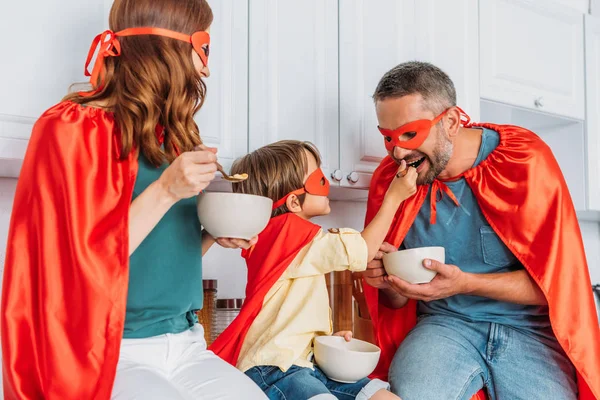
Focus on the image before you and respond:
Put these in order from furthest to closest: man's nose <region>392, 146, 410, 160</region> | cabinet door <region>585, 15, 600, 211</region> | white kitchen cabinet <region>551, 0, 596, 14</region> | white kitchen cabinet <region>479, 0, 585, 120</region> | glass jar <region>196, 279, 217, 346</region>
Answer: white kitchen cabinet <region>551, 0, 596, 14</region> < cabinet door <region>585, 15, 600, 211</region> < white kitchen cabinet <region>479, 0, 585, 120</region> < glass jar <region>196, 279, 217, 346</region> < man's nose <region>392, 146, 410, 160</region>

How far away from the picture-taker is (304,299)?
140 cm

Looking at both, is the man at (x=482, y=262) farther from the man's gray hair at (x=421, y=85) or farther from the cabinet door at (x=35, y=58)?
the cabinet door at (x=35, y=58)

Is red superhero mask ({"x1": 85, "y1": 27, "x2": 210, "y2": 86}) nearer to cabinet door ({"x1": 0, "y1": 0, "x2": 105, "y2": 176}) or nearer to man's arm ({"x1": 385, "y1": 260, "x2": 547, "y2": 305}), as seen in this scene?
cabinet door ({"x1": 0, "y1": 0, "x2": 105, "y2": 176})

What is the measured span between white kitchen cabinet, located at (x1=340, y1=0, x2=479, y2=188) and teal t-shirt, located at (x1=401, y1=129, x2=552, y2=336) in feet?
0.88

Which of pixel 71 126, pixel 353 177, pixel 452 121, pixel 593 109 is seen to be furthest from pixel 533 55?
pixel 71 126

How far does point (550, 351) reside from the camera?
153 centimetres

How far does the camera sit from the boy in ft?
4.31

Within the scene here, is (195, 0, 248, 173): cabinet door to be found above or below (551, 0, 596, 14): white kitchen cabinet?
below

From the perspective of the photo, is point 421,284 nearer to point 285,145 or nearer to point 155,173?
point 285,145

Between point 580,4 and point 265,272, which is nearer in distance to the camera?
point 265,272

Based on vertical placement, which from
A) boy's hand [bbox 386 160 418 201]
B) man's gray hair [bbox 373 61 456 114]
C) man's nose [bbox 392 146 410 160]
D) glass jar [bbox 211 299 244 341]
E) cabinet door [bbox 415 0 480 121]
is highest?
cabinet door [bbox 415 0 480 121]

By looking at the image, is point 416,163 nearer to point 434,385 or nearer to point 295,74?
point 295,74

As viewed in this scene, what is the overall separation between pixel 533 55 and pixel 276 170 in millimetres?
1371

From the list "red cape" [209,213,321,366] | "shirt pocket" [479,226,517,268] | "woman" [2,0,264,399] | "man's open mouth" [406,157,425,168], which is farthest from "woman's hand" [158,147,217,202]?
"shirt pocket" [479,226,517,268]
